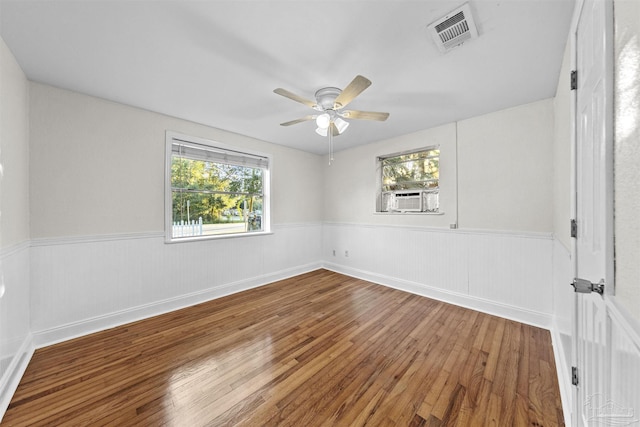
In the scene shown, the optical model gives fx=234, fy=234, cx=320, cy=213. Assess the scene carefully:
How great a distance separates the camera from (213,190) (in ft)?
11.6

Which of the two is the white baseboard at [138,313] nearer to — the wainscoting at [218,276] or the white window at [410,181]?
the wainscoting at [218,276]

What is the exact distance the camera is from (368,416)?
147 cm

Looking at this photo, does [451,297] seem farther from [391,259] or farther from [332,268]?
[332,268]

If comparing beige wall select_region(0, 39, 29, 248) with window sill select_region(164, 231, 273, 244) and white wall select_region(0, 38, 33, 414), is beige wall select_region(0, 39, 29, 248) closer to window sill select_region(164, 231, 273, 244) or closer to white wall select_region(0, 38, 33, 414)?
white wall select_region(0, 38, 33, 414)

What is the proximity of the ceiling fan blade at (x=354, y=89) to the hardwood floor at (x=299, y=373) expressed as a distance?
222 centimetres

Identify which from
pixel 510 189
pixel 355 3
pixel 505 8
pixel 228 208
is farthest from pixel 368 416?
pixel 228 208

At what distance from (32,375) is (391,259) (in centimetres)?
405

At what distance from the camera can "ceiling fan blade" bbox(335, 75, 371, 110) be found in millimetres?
1692

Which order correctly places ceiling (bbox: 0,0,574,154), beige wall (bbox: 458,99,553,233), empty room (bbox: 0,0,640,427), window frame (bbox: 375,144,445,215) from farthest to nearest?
window frame (bbox: 375,144,445,215)
beige wall (bbox: 458,99,553,233)
ceiling (bbox: 0,0,574,154)
empty room (bbox: 0,0,640,427)

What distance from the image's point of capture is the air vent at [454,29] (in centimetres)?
143

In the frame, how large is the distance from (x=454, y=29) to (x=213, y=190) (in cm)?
330

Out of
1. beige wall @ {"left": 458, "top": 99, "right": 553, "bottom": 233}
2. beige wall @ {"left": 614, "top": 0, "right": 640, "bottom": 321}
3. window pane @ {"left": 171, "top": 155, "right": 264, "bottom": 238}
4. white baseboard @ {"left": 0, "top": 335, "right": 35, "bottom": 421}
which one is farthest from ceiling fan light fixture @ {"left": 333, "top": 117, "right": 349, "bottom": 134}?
white baseboard @ {"left": 0, "top": 335, "right": 35, "bottom": 421}

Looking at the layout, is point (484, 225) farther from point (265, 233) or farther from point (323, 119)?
point (265, 233)

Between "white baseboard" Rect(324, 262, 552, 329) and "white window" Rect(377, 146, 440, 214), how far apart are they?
3.78 ft
